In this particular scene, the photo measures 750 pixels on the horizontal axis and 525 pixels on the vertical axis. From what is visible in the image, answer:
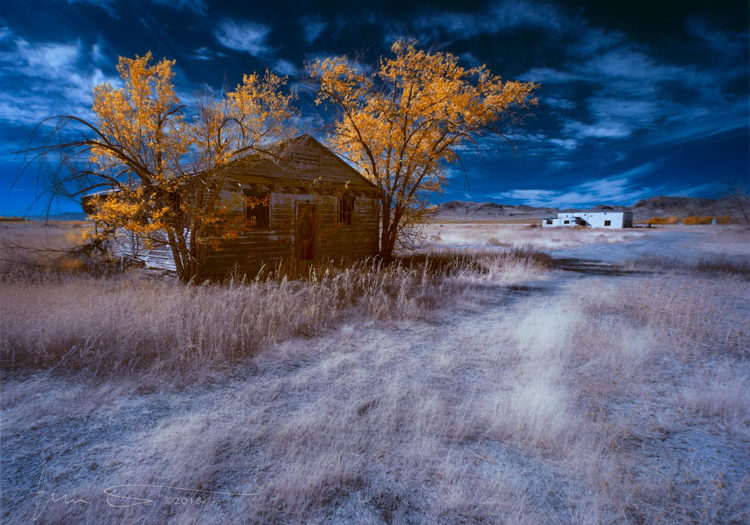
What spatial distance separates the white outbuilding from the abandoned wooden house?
7351 cm

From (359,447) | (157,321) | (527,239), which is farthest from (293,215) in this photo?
(527,239)

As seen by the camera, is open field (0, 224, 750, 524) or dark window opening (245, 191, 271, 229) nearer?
open field (0, 224, 750, 524)

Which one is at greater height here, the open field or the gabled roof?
the gabled roof

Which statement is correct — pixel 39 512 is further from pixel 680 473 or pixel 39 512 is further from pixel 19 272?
pixel 19 272

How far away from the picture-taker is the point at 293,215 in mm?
11680

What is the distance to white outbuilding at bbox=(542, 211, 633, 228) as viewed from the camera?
72.1 metres

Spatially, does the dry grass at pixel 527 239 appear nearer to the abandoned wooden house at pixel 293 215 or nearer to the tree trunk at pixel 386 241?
the tree trunk at pixel 386 241

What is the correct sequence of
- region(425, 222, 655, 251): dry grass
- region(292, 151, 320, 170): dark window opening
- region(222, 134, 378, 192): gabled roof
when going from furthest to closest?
region(425, 222, 655, 251): dry grass, region(292, 151, 320, 170): dark window opening, region(222, 134, 378, 192): gabled roof

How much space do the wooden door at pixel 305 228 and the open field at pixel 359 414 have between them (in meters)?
5.96

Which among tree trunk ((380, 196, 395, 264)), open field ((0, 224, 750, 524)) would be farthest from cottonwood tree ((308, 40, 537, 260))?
open field ((0, 224, 750, 524))

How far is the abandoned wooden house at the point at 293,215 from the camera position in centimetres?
1004

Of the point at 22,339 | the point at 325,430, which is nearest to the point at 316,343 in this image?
the point at 325,430

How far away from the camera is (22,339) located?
4.47 m
